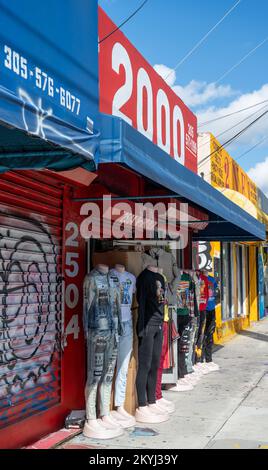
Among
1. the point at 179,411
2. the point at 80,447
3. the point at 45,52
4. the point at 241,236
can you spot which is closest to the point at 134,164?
the point at 45,52

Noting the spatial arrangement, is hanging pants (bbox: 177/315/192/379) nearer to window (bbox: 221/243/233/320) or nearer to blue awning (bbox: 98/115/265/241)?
blue awning (bbox: 98/115/265/241)

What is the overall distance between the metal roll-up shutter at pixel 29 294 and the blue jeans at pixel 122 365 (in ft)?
2.13

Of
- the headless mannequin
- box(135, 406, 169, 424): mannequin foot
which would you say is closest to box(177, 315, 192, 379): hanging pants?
box(135, 406, 169, 424): mannequin foot

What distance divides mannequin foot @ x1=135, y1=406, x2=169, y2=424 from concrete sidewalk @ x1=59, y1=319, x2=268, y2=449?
0.30ft

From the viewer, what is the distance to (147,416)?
6.12m

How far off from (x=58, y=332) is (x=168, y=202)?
8.41 ft

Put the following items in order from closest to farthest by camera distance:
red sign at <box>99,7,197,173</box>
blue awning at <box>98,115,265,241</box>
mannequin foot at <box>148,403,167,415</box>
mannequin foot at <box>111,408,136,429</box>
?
blue awning at <box>98,115,265,241</box> < mannequin foot at <box>111,408,136,429</box> < mannequin foot at <box>148,403,167,415</box> < red sign at <box>99,7,197,173</box>

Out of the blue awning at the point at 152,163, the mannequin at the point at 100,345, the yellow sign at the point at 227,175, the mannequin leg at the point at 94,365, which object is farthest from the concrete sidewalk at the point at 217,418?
the yellow sign at the point at 227,175

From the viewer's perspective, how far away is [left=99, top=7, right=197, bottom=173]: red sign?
707cm

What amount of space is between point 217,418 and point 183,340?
1.86 meters

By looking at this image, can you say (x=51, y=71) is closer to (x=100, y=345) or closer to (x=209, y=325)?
(x=100, y=345)

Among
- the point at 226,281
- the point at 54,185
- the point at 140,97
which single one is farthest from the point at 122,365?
the point at 226,281

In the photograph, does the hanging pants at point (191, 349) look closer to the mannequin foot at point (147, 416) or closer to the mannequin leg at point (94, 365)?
the mannequin foot at point (147, 416)

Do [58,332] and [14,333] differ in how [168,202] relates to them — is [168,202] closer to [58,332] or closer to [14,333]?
[58,332]
